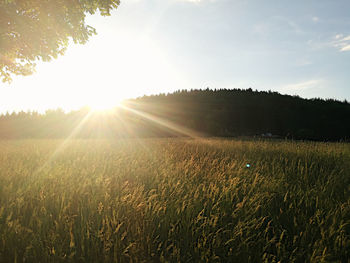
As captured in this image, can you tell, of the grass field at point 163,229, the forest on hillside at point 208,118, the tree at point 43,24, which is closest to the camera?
the grass field at point 163,229

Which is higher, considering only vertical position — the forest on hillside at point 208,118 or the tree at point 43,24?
the tree at point 43,24

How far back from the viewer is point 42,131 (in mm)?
25516

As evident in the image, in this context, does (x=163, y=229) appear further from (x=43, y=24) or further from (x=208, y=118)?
(x=208, y=118)

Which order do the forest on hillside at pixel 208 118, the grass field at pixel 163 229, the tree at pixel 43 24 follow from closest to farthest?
the grass field at pixel 163 229, the tree at pixel 43 24, the forest on hillside at pixel 208 118

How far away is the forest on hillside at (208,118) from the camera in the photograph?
20.9 meters

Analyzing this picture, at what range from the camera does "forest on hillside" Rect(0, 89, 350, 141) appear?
20.9 m

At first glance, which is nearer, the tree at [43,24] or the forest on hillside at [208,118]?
the tree at [43,24]

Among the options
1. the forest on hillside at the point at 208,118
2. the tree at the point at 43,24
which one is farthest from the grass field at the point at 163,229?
the forest on hillside at the point at 208,118

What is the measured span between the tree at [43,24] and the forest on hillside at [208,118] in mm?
10096

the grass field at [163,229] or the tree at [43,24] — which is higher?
the tree at [43,24]

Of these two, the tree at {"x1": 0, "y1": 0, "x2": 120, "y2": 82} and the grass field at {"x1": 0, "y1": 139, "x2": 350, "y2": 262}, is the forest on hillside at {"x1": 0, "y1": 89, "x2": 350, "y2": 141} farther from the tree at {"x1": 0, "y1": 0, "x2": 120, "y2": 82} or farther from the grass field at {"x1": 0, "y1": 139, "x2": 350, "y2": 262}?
the grass field at {"x1": 0, "y1": 139, "x2": 350, "y2": 262}

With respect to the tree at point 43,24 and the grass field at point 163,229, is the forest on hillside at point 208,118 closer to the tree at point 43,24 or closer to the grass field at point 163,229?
the tree at point 43,24

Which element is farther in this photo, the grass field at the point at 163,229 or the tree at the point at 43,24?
the tree at the point at 43,24

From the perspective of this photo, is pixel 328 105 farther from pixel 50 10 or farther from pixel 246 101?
pixel 50 10
